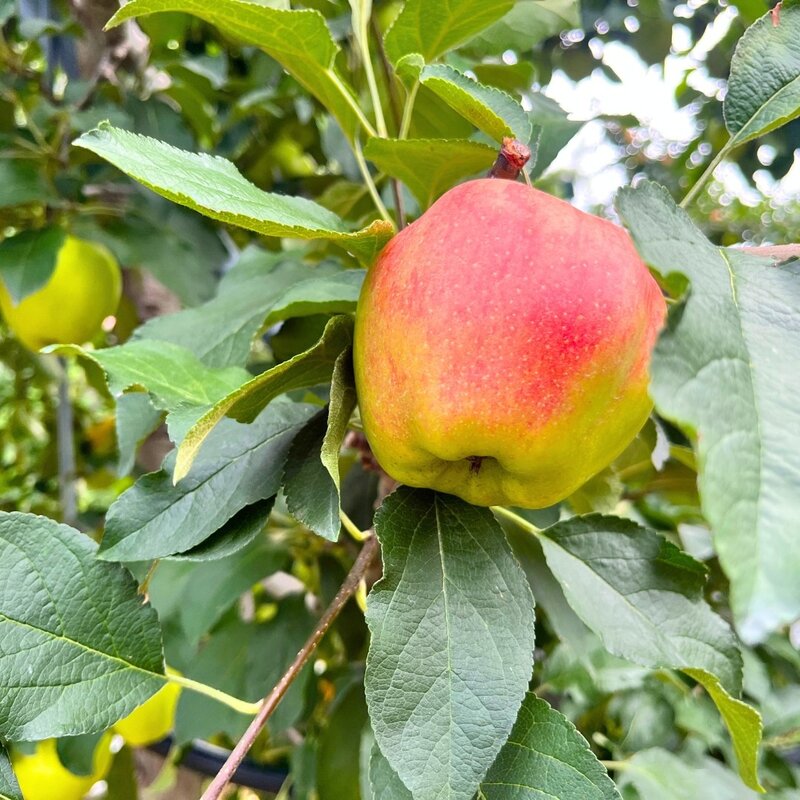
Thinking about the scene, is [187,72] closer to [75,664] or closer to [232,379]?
[232,379]

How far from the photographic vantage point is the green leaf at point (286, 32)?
0.36m

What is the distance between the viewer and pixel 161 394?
1.19ft

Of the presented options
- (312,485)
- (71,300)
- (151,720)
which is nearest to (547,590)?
(312,485)

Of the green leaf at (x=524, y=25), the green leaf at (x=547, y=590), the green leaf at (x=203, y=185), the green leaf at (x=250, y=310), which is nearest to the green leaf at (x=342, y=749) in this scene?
the green leaf at (x=547, y=590)

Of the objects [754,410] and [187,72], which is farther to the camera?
[187,72]

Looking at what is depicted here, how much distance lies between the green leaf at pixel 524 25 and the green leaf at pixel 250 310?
263 millimetres

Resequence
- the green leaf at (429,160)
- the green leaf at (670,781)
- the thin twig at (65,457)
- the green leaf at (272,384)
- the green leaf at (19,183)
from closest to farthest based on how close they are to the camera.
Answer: the green leaf at (272,384) → the green leaf at (429,160) → the green leaf at (670,781) → the green leaf at (19,183) → the thin twig at (65,457)

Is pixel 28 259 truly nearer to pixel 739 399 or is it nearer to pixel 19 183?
pixel 19 183

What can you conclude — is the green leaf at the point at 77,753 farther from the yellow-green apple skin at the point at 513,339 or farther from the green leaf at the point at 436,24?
the green leaf at the point at 436,24

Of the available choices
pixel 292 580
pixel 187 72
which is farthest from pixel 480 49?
pixel 292 580

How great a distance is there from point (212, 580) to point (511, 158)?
1.54ft

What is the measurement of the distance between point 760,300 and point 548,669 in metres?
0.51

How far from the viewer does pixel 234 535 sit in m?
0.37

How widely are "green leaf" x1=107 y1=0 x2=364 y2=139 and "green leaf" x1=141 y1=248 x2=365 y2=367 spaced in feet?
0.37
